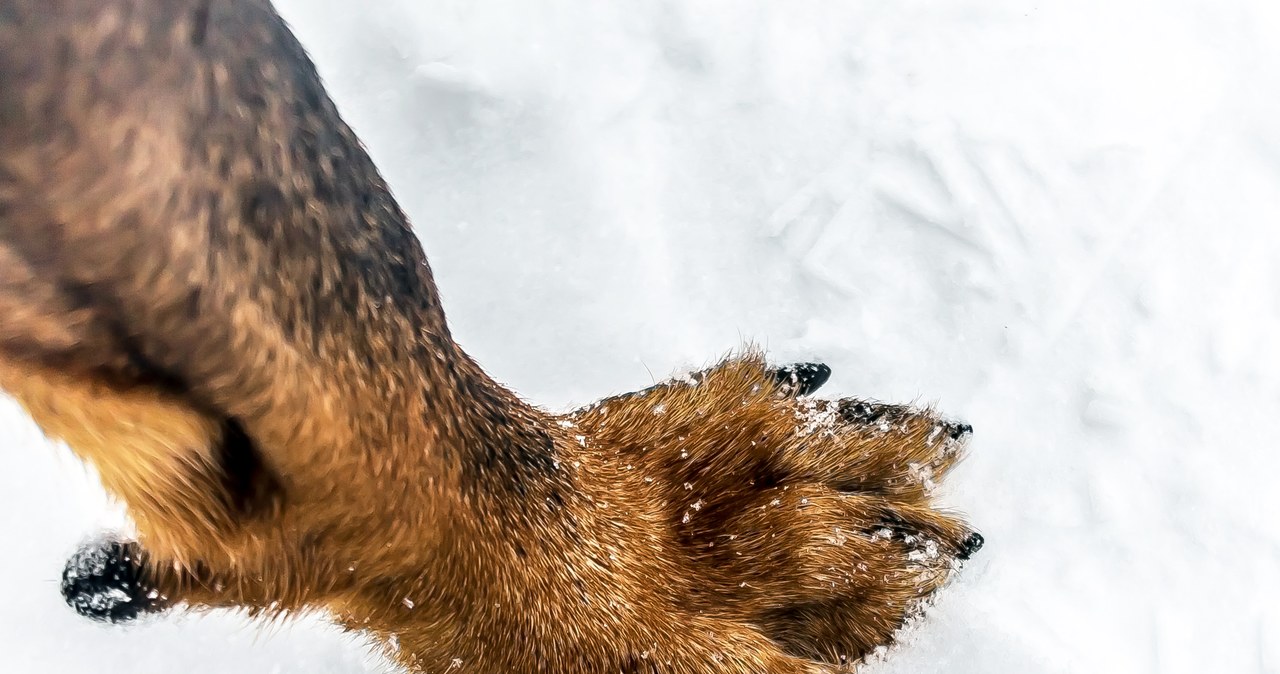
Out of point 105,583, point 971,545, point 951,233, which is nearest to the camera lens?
point 105,583

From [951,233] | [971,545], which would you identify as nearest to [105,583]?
[971,545]

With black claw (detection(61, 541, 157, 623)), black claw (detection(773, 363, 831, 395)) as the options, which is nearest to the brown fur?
black claw (detection(61, 541, 157, 623))

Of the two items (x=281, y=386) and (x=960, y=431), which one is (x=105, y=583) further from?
(x=960, y=431)

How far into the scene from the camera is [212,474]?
49cm

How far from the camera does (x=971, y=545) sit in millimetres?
1395

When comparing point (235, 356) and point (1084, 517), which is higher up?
point (1084, 517)

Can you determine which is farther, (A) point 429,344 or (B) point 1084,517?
(B) point 1084,517

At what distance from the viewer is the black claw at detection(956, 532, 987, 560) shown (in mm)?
1378

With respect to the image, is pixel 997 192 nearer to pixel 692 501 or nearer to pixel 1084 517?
pixel 1084 517

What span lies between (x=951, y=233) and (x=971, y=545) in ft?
1.93

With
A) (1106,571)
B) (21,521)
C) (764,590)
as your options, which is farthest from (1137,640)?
(21,521)

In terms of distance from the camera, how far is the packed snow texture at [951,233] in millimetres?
1451

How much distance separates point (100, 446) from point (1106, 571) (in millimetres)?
1563

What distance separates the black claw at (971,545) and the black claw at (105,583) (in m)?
1.22
